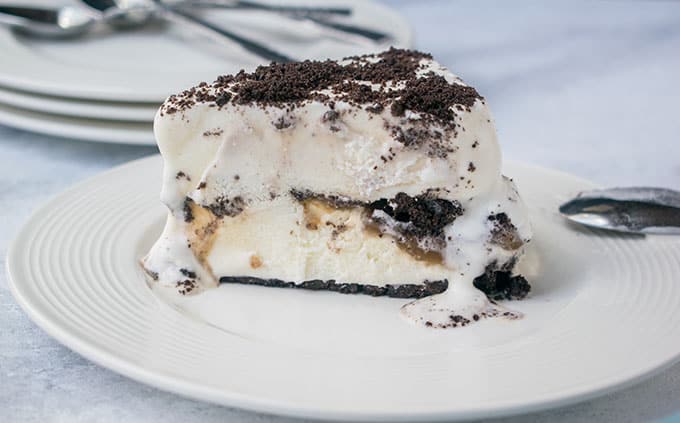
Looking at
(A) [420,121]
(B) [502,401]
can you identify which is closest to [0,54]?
(A) [420,121]

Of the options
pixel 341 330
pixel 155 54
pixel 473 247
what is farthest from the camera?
pixel 155 54

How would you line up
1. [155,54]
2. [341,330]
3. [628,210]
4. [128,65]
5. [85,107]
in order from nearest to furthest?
1. [341,330]
2. [628,210]
3. [85,107]
4. [128,65]
5. [155,54]

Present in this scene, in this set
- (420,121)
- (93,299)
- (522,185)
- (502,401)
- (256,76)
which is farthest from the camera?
(522,185)

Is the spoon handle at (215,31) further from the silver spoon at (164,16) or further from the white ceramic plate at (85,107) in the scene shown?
the white ceramic plate at (85,107)

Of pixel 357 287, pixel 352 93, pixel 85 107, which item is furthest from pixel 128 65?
pixel 357 287

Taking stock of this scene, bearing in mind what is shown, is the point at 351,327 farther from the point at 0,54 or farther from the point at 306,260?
the point at 0,54

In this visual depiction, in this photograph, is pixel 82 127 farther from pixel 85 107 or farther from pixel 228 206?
pixel 228 206

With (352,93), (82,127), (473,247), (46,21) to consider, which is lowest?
(82,127)
